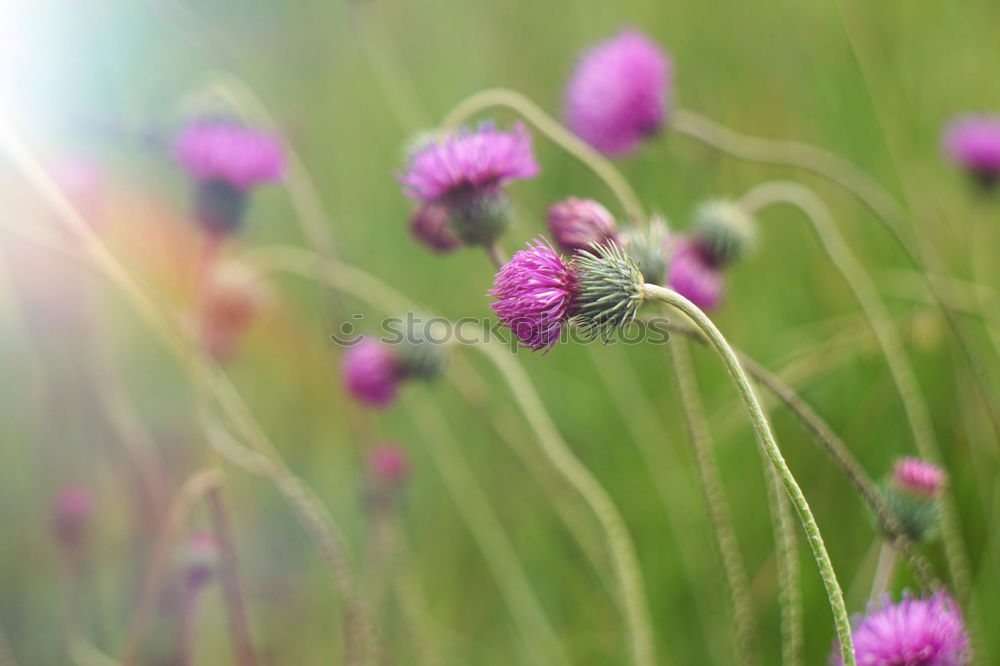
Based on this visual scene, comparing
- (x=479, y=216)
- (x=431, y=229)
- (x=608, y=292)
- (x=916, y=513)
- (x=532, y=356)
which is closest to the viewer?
(x=608, y=292)

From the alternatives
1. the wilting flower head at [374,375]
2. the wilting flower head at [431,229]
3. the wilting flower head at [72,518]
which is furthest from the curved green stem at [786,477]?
the wilting flower head at [72,518]

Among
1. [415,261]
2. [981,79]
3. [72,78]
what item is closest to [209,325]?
[72,78]

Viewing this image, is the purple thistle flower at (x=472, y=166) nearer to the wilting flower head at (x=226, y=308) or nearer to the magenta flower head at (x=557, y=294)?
the magenta flower head at (x=557, y=294)

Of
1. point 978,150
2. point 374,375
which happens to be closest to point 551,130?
point 374,375

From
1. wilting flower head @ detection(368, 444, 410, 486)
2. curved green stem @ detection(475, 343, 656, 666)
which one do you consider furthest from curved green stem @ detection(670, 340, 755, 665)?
wilting flower head @ detection(368, 444, 410, 486)

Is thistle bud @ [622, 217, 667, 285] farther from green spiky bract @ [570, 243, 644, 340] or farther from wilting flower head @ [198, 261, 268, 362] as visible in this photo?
wilting flower head @ [198, 261, 268, 362]

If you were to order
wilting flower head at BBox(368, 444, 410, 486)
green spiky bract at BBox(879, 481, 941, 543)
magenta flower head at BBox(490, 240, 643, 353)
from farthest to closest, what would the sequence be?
wilting flower head at BBox(368, 444, 410, 486) < green spiky bract at BBox(879, 481, 941, 543) < magenta flower head at BBox(490, 240, 643, 353)

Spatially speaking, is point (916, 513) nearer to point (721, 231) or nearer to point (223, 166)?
A: point (721, 231)
